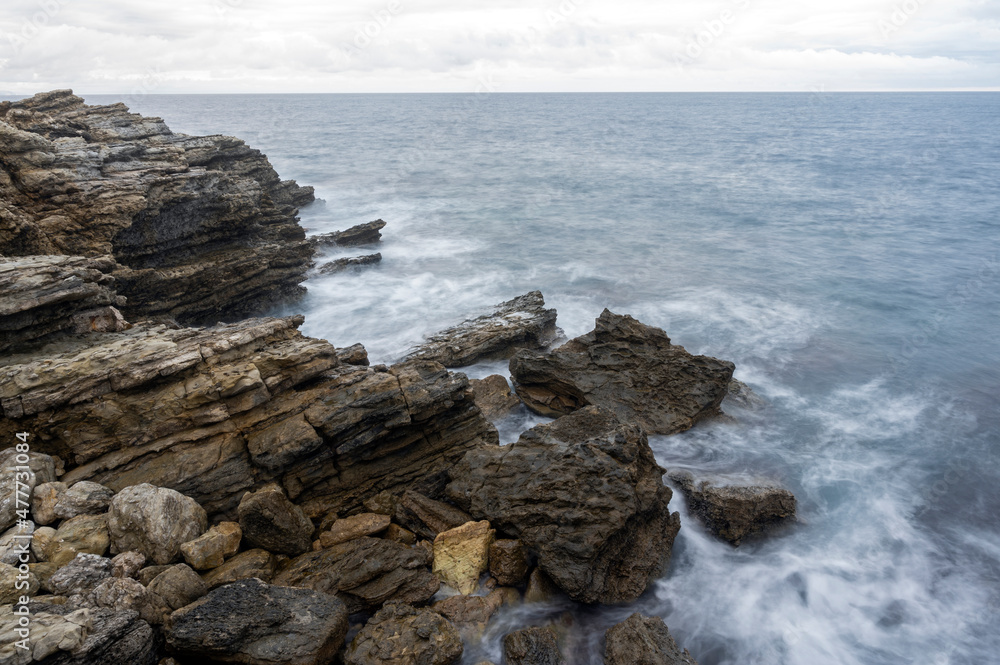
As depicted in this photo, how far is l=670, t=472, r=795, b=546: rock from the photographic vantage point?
11.5 metres

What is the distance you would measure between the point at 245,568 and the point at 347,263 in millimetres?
19844

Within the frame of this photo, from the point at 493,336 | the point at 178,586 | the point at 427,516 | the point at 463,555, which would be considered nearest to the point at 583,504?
the point at 463,555

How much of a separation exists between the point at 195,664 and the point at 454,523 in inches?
171

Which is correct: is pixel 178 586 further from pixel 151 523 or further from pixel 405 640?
pixel 405 640

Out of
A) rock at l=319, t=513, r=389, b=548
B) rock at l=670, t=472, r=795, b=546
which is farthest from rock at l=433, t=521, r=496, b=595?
rock at l=670, t=472, r=795, b=546

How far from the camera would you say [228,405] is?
10.6 metres

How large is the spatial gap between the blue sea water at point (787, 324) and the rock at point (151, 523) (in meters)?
5.02

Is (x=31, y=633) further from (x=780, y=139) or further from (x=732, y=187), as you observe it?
(x=780, y=139)

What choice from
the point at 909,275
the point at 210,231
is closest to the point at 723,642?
the point at 210,231

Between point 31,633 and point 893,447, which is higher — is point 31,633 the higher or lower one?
the higher one

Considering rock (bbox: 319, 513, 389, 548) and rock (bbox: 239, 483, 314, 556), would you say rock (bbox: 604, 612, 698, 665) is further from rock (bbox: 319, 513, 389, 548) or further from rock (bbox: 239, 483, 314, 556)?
rock (bbox: 239, 483, 314, 556)

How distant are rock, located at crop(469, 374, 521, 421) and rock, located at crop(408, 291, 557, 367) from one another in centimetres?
155

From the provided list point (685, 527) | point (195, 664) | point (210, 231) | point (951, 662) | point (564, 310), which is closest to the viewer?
point (195, 664)

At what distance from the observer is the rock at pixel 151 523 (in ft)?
28.6
